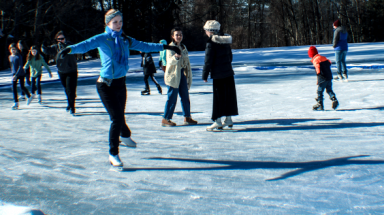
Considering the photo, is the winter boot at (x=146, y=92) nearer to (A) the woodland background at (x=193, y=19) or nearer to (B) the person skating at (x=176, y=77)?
(B) the person skating at (x=176, y=77)

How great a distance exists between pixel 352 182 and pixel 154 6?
3261cm

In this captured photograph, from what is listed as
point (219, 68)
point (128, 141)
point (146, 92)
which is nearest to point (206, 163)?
point (128, 141)

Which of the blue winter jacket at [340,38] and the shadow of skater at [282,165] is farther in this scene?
the blue winter jacket at [340,38]

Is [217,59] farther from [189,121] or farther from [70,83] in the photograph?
[70,83]

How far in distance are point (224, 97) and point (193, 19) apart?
3426 cm

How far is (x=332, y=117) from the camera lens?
6.24 meters

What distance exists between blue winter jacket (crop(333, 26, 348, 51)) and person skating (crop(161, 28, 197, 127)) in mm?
5724

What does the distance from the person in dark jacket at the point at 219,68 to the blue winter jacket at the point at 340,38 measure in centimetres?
583

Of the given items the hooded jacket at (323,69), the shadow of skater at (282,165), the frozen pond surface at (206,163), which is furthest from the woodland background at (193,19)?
the shadow of skater at (282,165)

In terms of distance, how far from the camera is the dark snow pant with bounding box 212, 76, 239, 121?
5.53 metres

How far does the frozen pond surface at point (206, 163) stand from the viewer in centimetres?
295

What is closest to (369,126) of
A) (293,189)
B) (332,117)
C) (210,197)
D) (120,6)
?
(332,117)

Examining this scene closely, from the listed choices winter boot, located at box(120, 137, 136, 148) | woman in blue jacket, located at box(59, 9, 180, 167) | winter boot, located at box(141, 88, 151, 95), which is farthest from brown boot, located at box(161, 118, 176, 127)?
winter boot, located at box(141, 88, 151, 95)

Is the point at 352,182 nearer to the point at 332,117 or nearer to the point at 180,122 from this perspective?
the point at 332,117
